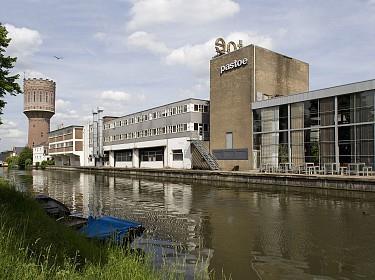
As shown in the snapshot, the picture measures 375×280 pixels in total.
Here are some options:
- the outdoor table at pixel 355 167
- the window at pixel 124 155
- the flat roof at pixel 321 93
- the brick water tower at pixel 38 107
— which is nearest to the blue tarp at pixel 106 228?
the outdoor table at pixel 355 167

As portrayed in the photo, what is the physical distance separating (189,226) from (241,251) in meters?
5.52

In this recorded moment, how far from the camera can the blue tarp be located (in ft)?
38.6

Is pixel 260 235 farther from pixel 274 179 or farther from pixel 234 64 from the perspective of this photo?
pixel 234 64

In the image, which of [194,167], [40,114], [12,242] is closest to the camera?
[12,242]

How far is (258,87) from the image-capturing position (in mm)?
57469

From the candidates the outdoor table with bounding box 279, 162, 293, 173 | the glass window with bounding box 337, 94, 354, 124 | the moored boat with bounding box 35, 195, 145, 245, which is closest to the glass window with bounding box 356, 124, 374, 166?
the glass window with bounding box 337, 94, 354, 124

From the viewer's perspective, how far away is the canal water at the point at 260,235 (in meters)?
11.9

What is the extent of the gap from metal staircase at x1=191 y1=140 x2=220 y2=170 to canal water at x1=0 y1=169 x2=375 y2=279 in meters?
29.7

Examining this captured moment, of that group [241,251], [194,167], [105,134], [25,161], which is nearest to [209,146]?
[194,167]

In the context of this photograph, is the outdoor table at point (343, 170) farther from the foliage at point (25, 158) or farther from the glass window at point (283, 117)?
the foliage at point (25, 158)

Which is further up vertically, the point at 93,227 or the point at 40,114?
the point at 40,114

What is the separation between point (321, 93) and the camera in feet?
152

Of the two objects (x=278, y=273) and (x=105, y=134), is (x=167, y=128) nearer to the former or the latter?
(x=105, y=134)

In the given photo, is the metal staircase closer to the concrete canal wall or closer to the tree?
the concrete canal wall
